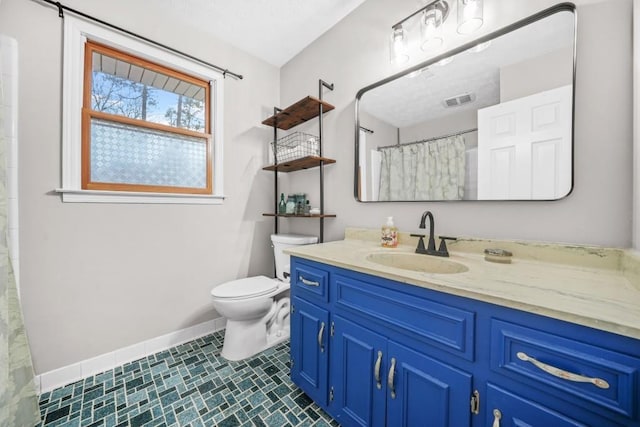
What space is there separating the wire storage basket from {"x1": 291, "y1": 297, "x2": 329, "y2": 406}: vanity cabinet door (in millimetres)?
1187

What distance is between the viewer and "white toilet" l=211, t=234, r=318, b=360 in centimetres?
161

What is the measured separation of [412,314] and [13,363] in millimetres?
1823

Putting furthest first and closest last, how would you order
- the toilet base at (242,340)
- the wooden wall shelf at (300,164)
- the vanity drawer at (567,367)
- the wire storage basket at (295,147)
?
the wire storage basket at (295,147)
the wooden wall shelf at (300,164)
the toilet base at (242,340)
the vanity drawer at (567,367)

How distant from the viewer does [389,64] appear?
5.11 feet

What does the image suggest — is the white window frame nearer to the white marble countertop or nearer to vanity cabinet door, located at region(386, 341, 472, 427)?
the white marble countertop

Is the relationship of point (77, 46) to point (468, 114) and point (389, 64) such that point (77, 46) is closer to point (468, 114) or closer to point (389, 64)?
point (389, 64)

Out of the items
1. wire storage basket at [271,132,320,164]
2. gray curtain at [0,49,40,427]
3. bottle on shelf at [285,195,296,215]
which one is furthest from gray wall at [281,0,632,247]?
gray curtain at [0,49,40,427]

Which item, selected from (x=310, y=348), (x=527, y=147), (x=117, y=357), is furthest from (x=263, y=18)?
(x=117, y=357)

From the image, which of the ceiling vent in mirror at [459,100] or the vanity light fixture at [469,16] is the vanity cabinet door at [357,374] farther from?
the vanity light fixture at [469,16]

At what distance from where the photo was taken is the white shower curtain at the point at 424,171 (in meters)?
1.27

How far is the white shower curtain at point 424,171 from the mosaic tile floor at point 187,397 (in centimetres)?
130

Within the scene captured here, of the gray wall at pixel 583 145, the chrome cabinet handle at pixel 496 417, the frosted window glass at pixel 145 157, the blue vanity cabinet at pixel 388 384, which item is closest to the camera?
the chrome cabinet handle at pixel 496 417

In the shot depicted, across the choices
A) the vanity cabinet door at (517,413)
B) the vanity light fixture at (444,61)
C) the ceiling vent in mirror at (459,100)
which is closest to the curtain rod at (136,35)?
the vanity light fixture at (444,61)

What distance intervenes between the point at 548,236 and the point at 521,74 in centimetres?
73
